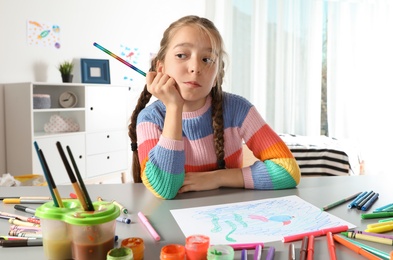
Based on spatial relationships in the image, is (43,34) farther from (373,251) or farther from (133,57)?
(373,251)

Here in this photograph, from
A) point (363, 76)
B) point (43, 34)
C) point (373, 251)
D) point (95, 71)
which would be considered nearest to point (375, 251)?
point (373, 251)

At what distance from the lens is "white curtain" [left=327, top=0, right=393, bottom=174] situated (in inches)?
156

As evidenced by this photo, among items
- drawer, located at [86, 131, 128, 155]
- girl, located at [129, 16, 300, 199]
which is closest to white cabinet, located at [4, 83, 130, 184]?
drawer, located at [86, 131, 128, 155]

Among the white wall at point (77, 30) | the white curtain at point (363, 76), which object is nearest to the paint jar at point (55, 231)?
the white wall at point (77, 30)

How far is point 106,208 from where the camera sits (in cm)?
52

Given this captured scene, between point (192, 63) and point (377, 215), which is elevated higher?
point (192, 63)

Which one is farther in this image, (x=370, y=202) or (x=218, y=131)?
(x=218, y=131)

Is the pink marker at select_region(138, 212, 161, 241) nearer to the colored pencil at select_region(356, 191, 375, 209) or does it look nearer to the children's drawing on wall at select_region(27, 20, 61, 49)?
the colored pencil at select_region(356, 191, 375, 209)

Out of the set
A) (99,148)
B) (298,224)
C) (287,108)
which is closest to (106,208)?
(298,224)

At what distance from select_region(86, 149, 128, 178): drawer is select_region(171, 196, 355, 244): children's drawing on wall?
2.56 m

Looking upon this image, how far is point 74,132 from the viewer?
9.96 feet

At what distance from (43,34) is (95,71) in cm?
54

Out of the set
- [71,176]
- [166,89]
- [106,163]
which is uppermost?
[166,89]

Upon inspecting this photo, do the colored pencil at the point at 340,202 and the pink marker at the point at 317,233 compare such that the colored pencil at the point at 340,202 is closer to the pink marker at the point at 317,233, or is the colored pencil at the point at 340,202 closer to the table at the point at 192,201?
the table at the point at 192,201
